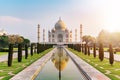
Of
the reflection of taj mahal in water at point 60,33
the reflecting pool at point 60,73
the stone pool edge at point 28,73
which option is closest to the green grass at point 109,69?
the reflecting pool at point 60,73

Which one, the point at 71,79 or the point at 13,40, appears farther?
the point at 13,40

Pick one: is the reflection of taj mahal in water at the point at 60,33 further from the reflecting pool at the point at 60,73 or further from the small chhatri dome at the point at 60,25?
the reflecting pool at the point at 60,73

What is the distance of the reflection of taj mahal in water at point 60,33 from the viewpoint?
7719cm

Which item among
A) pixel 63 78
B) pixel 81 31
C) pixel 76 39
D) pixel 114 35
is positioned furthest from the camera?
pixel 76 39

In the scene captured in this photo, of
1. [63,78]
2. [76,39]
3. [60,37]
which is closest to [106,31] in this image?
[76,39]

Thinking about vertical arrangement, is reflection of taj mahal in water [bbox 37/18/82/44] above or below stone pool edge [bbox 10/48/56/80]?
above

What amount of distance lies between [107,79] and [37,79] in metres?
2.31

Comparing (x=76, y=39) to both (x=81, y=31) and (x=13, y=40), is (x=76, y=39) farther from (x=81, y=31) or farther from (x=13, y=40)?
(x=13, y=40)

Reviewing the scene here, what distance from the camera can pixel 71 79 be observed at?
7902mm

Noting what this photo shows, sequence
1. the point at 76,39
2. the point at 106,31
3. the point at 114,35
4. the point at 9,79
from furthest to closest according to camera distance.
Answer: the point at 76,39
the point at 106,31
the point at 114,35
the point at 9,79

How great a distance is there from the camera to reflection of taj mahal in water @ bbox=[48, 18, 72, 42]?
77.2 metres

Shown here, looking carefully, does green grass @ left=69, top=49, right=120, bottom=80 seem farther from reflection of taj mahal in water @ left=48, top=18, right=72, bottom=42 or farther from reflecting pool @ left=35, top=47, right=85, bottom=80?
reflection of taj mahal in water @ left=48, top=18, right=72, bottom=42

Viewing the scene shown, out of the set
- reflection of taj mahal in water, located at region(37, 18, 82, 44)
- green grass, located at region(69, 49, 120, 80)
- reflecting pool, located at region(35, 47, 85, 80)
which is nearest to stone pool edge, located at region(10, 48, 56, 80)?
reflecting pool, located at region(35, 47, 85, 80)

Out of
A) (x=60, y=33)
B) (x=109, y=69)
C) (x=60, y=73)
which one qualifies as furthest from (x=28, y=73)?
(x=60, y=33)
